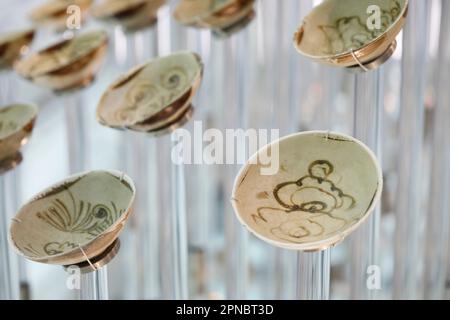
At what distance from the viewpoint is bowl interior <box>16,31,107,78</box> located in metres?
0.93

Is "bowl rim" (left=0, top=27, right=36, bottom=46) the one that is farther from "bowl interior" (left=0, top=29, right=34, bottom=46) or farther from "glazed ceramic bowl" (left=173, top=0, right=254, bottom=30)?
"glazed ceramic bowl" (left=173, top=0, right=254, bottom=30)

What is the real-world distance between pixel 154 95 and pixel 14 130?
15 centimetres

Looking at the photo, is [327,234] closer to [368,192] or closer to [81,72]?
[368,192]

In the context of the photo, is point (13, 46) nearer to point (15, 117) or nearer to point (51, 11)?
point (51, 11)

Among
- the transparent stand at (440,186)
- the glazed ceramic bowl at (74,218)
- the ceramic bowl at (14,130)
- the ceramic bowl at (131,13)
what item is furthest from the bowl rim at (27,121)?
the transparent stand at (440,186)

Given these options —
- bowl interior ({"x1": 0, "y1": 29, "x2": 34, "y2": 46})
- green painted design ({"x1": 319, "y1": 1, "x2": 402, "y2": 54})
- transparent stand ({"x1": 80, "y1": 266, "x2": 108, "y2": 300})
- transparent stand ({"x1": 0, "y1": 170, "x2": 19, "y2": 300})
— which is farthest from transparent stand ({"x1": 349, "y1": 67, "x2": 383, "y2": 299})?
bowl interior ({"x1": 0, "y1": 29, "x2": 34, "y2": 46})

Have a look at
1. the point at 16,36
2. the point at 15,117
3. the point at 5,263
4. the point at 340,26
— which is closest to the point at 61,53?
the point at 16,36

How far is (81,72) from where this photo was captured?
2.96 feet

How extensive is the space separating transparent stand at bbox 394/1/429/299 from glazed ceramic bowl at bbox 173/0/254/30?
0.63 feet

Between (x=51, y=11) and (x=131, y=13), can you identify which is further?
(x=51, y=11)

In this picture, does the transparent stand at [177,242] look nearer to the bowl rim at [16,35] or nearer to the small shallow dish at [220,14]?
the small shallow dish at [220,14]

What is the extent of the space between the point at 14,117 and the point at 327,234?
16.0 inches

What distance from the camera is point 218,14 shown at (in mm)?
858
